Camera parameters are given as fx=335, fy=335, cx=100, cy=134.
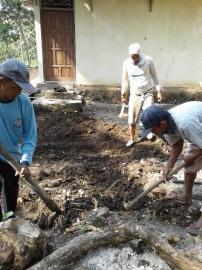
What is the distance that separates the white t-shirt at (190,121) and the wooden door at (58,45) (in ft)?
26.1

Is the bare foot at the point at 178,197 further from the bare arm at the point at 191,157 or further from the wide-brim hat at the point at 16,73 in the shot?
the wide-brim hat at the point at 16,73

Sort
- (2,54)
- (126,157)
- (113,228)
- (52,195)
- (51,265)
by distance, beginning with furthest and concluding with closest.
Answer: (2,54) → (126,157) → (52,195) → (113,228) → (51,265)

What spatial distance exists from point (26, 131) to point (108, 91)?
7853 millimetres

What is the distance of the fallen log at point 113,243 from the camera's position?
3072mm

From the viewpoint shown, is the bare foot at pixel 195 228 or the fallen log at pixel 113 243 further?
the bare foot at pixel 195 228

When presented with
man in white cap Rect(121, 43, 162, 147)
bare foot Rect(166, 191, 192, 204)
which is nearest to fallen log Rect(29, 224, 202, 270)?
bare foot Rect(166, 191, 192, 204)

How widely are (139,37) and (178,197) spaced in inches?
285

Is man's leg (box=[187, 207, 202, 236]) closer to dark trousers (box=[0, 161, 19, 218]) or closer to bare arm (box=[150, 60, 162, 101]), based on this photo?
dark trousers (box=[0, 161, 19, 218])

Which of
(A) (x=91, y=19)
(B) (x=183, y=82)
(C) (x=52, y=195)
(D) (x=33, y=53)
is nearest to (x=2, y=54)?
(D) (x=33, y=53)

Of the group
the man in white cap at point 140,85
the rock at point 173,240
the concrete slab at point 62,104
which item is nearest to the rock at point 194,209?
the rock at point 173,240

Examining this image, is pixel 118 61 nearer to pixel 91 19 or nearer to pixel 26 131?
pixel 91 19

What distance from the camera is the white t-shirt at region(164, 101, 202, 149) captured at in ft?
11.1

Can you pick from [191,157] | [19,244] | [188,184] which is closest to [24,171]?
[19,244]

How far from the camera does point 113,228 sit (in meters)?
3.55
